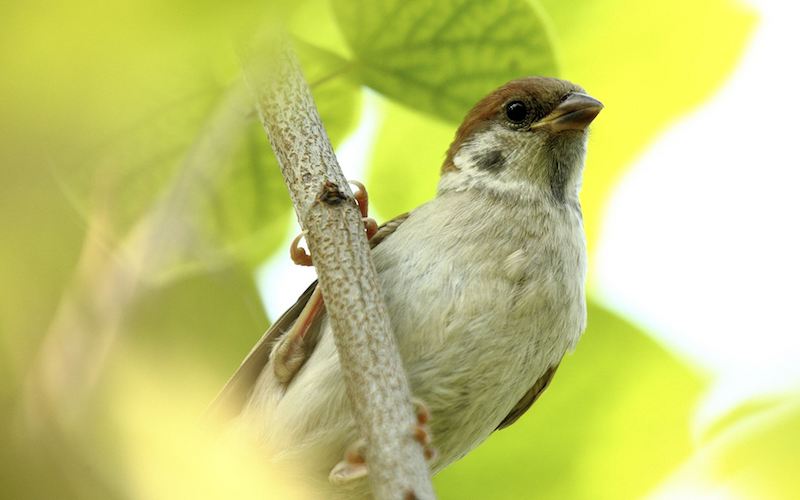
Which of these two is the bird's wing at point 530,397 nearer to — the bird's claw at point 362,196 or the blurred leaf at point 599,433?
the blurred leaf at point 599,433

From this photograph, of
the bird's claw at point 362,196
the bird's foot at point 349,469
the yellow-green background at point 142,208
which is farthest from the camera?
the bird's foot at point 349,469

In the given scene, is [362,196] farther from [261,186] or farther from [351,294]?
[261,186]

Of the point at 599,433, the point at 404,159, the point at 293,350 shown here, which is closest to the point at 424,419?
the point at 599,433

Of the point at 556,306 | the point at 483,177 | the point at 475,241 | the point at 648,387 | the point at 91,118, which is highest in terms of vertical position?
the point at 483,177

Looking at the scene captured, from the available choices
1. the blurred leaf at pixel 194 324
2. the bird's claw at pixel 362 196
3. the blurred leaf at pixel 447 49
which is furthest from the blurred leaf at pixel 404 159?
the blurred leaf at pixel 194 324

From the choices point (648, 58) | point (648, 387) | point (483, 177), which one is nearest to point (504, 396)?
point (648, 387)

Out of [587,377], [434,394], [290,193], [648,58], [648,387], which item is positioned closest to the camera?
[290,193]

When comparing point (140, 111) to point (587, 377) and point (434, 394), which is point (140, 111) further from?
point (434, 394)
